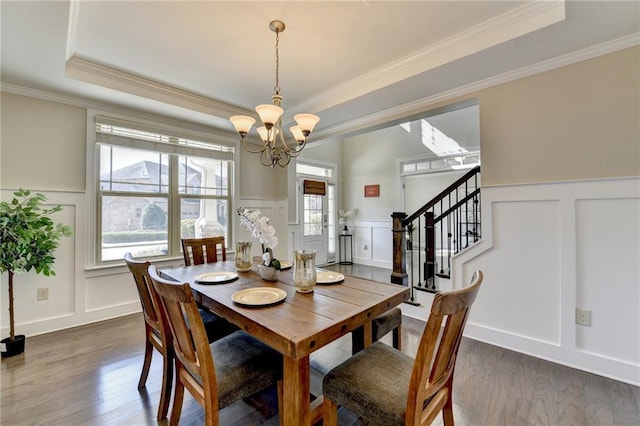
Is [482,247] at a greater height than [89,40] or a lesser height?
lesser

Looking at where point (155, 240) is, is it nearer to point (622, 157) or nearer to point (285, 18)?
A: point (285, 18)

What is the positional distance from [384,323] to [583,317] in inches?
63.9

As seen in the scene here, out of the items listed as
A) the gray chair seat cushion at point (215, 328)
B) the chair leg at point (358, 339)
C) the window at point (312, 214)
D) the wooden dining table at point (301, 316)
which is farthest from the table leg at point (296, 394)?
the window at point (312, 214)

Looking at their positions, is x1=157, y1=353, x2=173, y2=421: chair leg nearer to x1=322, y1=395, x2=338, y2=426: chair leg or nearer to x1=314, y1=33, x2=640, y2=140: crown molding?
x1=322, y1=395, x2=338, y2=426: chair leg

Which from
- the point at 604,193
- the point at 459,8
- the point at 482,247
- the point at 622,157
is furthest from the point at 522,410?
the point at 459,8

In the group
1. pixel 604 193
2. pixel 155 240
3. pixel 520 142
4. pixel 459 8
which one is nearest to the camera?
pixel 459 8

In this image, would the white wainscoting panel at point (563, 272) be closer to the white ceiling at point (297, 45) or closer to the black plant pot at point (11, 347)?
the white ceiling at point (297, 45)

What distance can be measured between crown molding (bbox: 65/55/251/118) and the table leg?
308cm

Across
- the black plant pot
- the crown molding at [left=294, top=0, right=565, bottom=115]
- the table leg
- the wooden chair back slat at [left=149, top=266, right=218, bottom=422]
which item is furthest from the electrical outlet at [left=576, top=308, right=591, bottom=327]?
the black plant pot

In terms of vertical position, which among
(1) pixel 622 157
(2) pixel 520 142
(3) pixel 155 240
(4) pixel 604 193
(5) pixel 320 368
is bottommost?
(5) pixel 320 368

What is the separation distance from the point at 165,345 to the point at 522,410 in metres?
2.19

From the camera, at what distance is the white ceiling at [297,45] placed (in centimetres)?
183

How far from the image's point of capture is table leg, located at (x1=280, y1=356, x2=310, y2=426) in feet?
3.81

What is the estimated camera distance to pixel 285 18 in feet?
6.43
